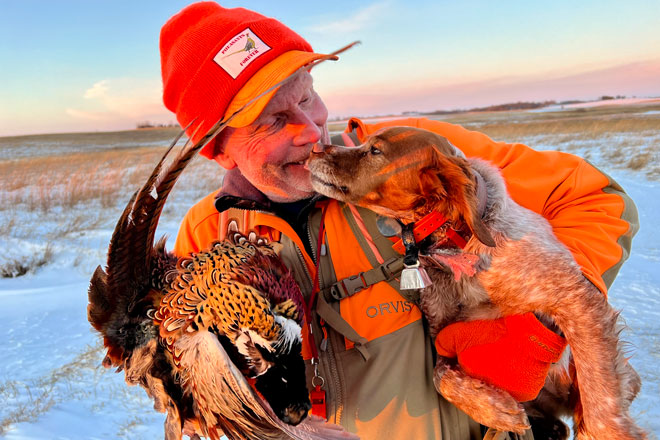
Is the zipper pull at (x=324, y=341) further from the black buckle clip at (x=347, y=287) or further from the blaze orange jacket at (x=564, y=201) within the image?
the blaze orange jacket at (x=564, y=201)

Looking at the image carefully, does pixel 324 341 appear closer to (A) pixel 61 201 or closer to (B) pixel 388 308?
(B) pixel 388 308

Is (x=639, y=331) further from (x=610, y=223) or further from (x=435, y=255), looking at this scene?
(x=435, y=255)

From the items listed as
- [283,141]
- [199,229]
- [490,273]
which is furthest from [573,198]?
[199,229]

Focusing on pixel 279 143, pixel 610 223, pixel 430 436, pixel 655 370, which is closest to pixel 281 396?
pixel 430 436

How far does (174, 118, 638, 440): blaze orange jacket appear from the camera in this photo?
7.23 feet

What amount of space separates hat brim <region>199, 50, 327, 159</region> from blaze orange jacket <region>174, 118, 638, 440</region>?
0.54m

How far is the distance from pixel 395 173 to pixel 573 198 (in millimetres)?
973

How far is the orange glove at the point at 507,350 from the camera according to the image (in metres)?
2.15

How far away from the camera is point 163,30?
2582 millimetres

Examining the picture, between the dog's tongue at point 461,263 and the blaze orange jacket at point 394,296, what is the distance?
1.04ft

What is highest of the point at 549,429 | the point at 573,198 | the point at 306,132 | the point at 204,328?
the point at 306,132

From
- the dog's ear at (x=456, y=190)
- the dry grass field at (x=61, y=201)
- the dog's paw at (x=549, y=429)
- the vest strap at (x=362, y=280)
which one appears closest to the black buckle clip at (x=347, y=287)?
the vest strap at (x=362, y=280)

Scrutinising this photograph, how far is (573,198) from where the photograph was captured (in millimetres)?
2408

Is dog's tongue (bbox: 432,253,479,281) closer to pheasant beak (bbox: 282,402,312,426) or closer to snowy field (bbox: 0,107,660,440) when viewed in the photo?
snowy field (bbox: 0,107,660,440)
